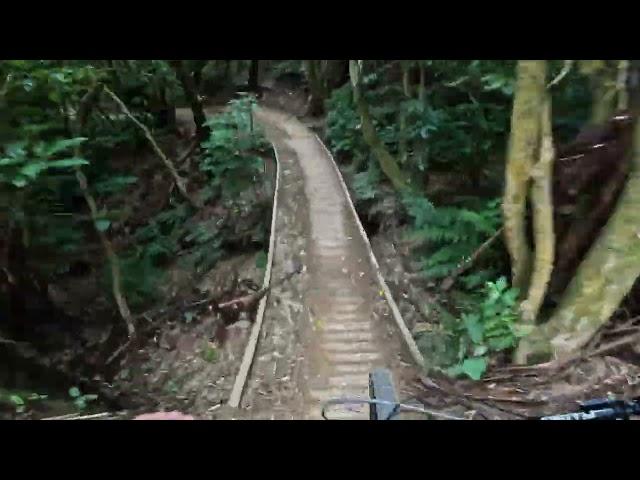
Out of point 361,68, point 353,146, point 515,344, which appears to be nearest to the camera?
point 515,344

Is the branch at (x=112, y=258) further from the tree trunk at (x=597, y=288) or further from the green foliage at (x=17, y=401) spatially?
the tree trunk at (x=597, y=288)

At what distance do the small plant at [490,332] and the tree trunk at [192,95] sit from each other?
8658 millimetres

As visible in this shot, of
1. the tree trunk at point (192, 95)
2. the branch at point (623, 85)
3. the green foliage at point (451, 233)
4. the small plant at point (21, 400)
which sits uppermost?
the tree trunk at point (192, 95)

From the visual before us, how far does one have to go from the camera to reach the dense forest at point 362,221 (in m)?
4.98

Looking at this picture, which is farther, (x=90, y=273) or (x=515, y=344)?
(x=90, y=273)

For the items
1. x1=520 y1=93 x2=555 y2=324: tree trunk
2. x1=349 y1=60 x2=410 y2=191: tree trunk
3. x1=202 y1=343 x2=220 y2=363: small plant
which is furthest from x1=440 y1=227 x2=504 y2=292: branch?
x1=202 y1=343 x2=220 y2=363: small plant

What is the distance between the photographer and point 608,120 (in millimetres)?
5836

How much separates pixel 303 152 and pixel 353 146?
6.11ft

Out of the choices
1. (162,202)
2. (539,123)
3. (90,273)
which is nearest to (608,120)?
(539,123)

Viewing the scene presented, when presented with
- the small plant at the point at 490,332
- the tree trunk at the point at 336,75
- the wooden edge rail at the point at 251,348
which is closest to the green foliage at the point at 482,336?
the small plant at the point at 490,332

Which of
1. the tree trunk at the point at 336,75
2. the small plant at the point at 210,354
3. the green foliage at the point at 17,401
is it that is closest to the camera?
the green foliage at the point at 17,401

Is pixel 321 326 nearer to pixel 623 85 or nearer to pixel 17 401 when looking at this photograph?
pixel 17 401
